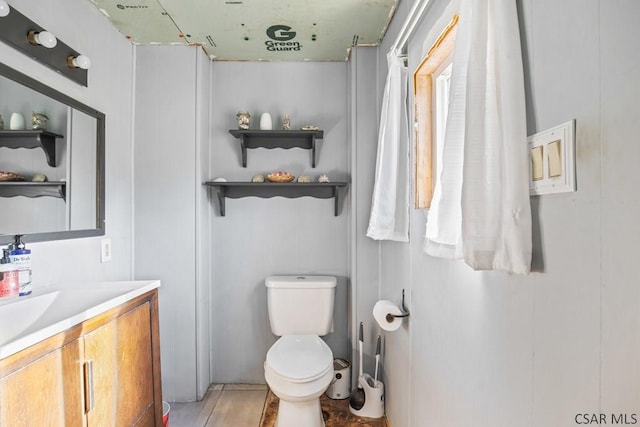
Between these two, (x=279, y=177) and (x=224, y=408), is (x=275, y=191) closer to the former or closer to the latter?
(x=279, y=177)

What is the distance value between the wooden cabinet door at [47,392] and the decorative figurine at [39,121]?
0.93 metres

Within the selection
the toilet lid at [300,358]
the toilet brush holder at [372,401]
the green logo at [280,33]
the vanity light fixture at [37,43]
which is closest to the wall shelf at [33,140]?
the vanity light fixture at [37,43]

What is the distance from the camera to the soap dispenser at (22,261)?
118 cm

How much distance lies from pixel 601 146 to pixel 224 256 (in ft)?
7.01

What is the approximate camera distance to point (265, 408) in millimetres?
2016

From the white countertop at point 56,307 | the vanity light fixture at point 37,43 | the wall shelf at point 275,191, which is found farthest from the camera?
the wall shelf at point 275,191

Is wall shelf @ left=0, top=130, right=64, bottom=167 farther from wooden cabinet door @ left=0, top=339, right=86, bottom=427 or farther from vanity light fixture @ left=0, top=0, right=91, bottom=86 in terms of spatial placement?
wooden cabinet door @ left=0, top=339, right=86, bottom=427

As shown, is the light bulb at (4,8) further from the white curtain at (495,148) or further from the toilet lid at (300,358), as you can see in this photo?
the toilet lid at (300,358)

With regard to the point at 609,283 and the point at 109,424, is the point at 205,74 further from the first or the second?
the point at 609,283

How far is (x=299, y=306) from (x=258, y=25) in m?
1.69

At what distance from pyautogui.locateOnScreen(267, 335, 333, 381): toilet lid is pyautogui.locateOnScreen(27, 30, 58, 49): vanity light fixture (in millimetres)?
1714

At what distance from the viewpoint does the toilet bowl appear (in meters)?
1.59

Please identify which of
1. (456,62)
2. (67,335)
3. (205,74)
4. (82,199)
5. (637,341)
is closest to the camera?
(637,341)

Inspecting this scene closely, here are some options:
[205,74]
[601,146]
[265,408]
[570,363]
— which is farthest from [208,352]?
[601,146]
